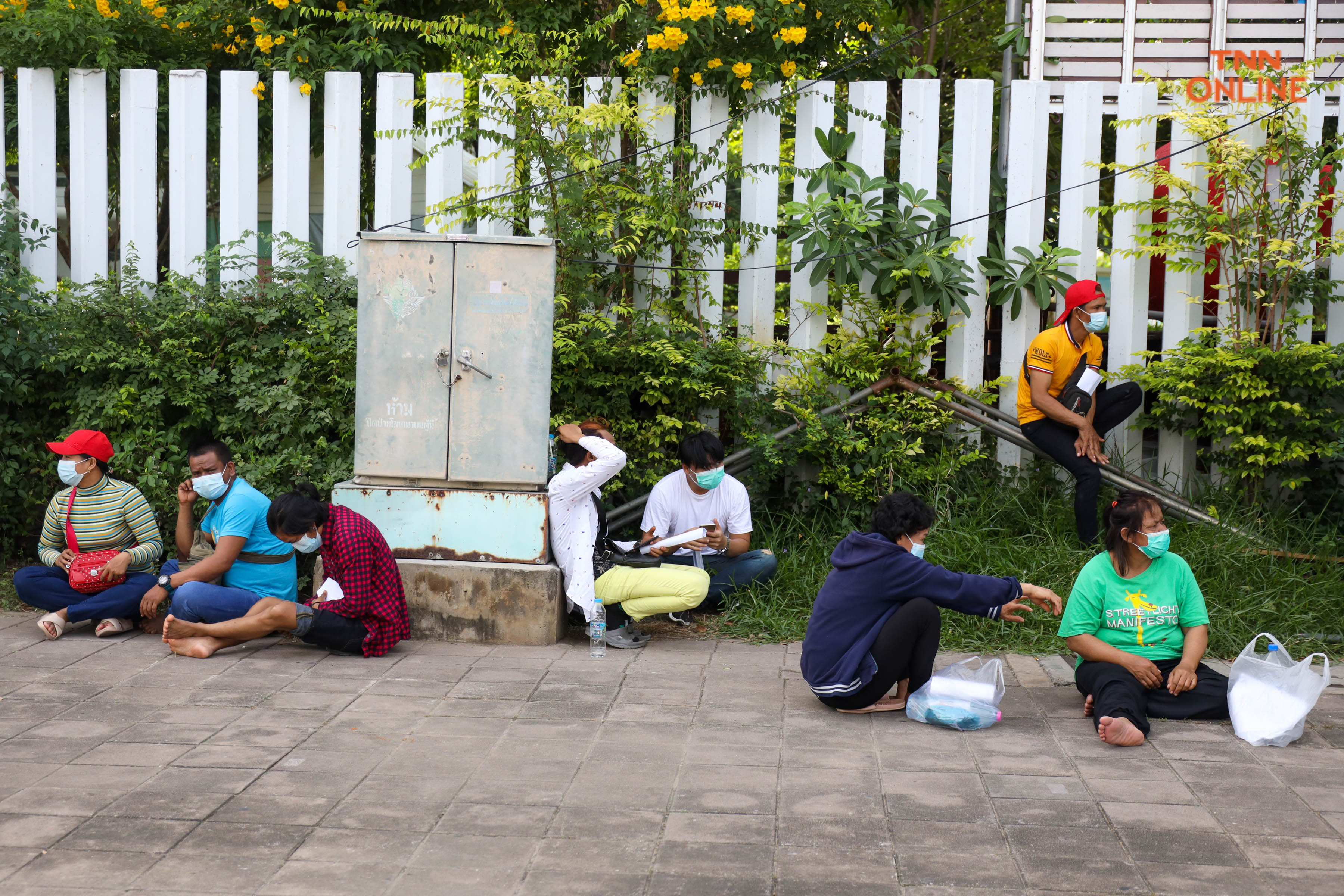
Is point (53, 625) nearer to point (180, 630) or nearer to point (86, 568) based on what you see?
point (86, 568)

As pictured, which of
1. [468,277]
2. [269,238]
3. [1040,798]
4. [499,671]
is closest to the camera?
[1040,798]

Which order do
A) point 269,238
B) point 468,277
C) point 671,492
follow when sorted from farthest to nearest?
point 269,238 < point 671,492 < point 468,277

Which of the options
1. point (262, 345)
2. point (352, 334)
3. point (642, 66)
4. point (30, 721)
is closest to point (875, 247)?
point (642, 66)

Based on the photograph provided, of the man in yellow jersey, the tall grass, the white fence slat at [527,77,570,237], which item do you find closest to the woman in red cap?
the white fence slat at [527,77,570,237]

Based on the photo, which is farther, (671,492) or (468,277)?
(671,492)

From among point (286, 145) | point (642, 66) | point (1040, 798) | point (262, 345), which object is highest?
point (642, 66)

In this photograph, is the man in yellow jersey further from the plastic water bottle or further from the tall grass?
the plastic water bottle

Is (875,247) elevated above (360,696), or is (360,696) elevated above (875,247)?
(875,247)

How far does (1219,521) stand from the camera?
6.49 meters

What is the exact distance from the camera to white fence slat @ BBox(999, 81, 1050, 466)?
6.98 meters

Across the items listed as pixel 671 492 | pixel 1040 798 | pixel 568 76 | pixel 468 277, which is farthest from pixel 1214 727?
pixel 568 76

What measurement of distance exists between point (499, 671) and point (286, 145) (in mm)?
3864

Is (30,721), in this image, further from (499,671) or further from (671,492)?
(671,492)

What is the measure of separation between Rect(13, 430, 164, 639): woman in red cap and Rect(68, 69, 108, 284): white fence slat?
6.36ft
